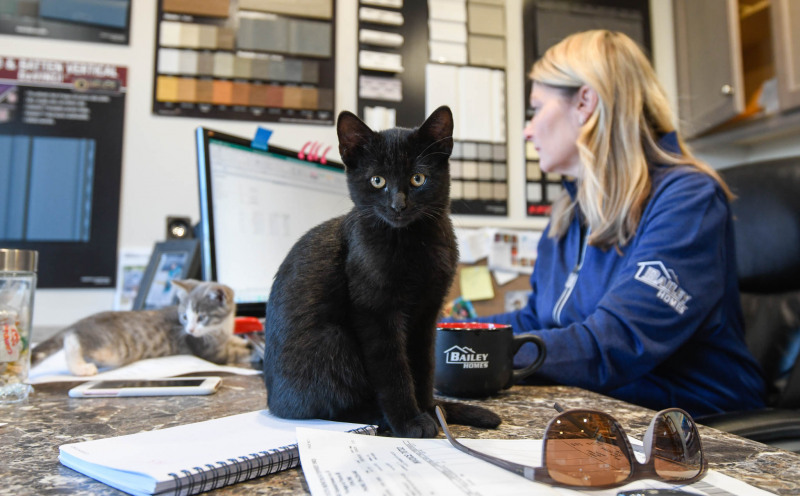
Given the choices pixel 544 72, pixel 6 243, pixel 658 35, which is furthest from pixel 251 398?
pixel 658 35

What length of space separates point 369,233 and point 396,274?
0.06 meters

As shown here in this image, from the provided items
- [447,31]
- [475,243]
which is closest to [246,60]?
[447,31]

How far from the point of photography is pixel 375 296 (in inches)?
19.2

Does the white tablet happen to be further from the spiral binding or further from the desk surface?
the spiral binding

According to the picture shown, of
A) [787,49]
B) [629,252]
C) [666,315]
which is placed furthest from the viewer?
[787,49]

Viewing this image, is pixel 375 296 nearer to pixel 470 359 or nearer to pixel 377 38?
pixel 470 359

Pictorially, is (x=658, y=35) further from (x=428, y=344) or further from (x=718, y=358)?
(x=428, y=344)

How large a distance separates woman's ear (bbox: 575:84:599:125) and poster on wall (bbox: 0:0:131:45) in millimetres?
1587

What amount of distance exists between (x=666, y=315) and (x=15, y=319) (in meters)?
0.97

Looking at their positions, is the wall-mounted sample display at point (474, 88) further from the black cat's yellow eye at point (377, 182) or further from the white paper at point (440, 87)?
the black cat's yellow eye at point (377, 182)

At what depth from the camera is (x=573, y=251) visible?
3.94ft

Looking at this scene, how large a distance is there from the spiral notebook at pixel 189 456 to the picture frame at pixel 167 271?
845 mm

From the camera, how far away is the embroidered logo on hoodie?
0.82m

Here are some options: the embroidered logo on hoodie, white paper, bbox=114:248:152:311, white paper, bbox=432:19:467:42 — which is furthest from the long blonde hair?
white paper, bbox=114:248:152:311
